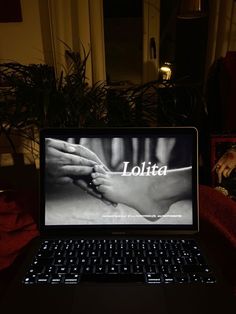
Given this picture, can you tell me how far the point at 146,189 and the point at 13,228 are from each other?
433mm

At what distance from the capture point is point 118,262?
0.77m

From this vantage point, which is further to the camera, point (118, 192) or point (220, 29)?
point (220, 29)

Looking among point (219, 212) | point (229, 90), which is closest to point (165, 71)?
point (229, 90)

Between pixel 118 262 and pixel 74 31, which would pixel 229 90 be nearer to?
pixel 74 31

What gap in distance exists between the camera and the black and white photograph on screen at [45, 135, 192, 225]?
0.91 m

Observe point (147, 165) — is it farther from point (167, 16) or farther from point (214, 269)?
point (167, 16)

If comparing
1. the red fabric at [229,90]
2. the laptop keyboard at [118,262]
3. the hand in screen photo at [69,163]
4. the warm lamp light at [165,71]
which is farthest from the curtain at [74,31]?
the laptop keyboard at [118,262]

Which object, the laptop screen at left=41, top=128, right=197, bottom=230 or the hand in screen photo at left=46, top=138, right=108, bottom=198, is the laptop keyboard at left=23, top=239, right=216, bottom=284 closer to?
the laptop screen at left=41, top=128, right=197, bottom=230

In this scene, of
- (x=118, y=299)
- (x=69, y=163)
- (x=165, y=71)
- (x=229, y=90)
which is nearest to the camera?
(x=118, y=299)

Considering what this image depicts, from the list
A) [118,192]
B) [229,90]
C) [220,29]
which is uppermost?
[220,29]

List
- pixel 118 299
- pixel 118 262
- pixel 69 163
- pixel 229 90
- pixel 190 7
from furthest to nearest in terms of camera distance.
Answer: pixel 229 90, pixel 190 7, pixel 69 163, pixel 118 262, pixel 118 299

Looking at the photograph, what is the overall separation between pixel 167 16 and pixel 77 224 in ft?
5.85

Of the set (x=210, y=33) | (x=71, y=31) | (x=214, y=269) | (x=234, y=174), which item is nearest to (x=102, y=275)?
(x=214, y=269)

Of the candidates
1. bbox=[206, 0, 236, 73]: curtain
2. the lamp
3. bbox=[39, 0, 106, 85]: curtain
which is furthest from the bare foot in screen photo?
bbox=[206, 0, 236, 73]: curtain
